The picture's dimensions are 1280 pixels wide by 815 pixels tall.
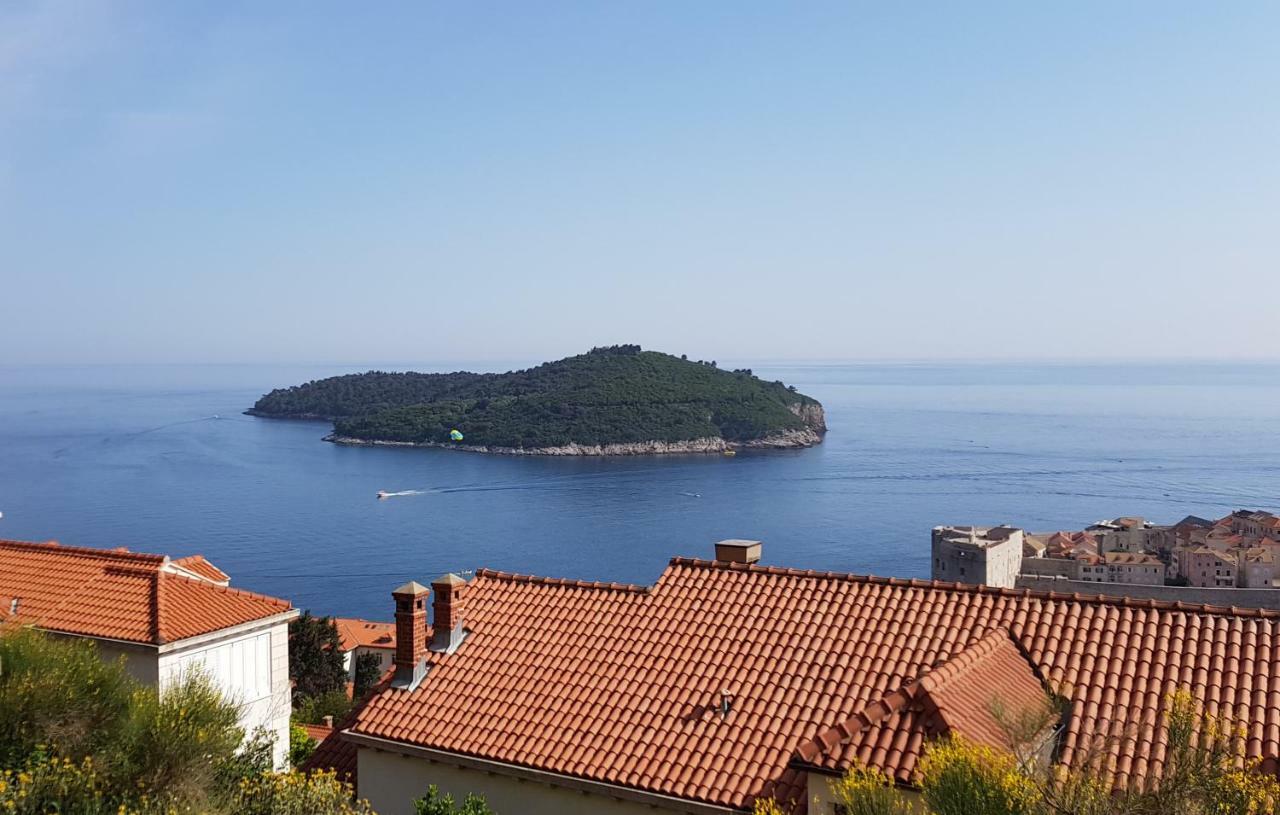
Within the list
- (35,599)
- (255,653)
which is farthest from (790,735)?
(35,599)

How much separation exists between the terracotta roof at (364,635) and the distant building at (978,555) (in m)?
25.0

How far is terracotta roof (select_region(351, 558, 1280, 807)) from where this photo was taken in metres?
6.89

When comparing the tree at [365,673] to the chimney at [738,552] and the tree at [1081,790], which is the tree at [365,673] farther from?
the tree at [1081,790]

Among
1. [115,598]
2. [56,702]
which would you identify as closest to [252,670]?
[115,598]

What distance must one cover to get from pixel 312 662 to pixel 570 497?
59.2 meters

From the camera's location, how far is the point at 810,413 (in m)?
140

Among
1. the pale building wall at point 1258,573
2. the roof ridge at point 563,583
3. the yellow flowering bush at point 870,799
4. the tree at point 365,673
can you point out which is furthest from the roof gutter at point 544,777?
the pale building wall at point 1258,573

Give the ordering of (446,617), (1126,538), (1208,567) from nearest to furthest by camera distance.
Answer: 1. (446,617)
2. (1208,567)
3. (1126,538)

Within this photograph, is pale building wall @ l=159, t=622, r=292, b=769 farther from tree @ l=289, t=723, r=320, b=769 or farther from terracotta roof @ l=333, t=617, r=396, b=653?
terracotta roof @ l=333, t=617, r=396, b=653

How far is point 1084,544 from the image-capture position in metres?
53.6

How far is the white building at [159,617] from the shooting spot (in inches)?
400

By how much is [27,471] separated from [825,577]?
10514 cm

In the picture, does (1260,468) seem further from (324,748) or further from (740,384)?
(324,748)

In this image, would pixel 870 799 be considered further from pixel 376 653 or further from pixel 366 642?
pixel 366 642
